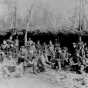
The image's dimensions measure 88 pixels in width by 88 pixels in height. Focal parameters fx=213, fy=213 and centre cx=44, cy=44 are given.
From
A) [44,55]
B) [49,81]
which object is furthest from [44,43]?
[49,81]

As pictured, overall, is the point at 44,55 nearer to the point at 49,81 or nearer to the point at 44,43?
the point at 44,43

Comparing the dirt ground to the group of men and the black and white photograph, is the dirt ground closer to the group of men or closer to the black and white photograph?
the black and white photograph

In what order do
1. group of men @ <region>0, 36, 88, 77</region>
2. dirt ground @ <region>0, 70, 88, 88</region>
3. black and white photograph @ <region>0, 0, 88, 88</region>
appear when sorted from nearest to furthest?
dirt ground @ <region>0, 70, 88, 88</region>, black and white photograph @ <region>0, 0, 88, 88</region>, group of men @ <region>0, 36, 88, 77</region>

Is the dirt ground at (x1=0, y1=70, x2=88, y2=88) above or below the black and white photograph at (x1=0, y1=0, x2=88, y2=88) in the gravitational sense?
below

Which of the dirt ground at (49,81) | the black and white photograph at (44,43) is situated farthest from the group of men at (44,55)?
the dirt ground at (49,81)

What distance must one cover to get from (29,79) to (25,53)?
0.82 metres

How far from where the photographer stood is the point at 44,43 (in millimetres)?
6281

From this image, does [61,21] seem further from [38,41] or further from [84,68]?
[84,68]

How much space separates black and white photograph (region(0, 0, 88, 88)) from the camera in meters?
5.58

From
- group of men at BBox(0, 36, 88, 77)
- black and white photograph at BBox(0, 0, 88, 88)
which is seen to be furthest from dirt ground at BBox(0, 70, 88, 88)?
group of men at BBox(0, 36, 88, 77)

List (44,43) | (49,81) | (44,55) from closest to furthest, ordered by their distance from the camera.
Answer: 1. (49,81)
2. (44,55)
3. (44,43)

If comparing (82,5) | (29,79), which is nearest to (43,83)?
(29,79)

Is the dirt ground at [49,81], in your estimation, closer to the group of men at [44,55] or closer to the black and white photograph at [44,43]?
the black and white photograph at [44,43]

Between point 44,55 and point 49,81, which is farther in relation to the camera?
point 44,55
